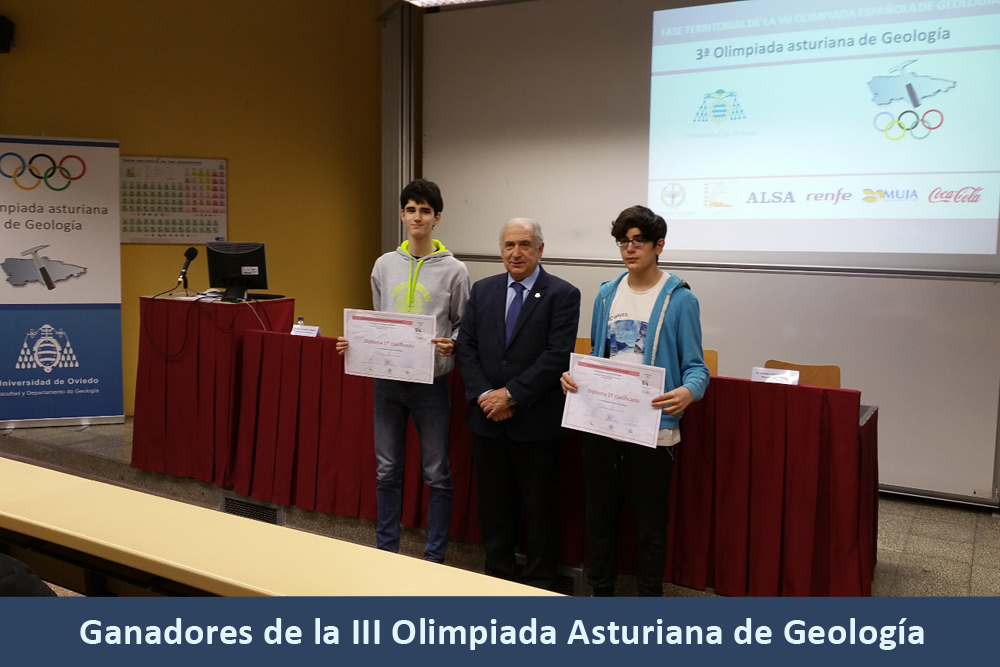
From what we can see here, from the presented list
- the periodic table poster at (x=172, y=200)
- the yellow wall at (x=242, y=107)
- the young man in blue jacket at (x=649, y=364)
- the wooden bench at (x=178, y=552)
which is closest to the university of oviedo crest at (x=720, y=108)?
the young man in blue jacket at (x=649, y=364)

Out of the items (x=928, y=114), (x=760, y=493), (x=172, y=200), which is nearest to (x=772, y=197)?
(x=928, y=114)

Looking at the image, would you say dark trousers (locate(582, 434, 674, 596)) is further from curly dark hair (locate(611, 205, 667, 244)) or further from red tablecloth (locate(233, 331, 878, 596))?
curly dark hair (locate(611, 205, 667, 244))

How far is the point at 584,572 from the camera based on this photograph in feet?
10.4

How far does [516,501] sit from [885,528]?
2.17 metres

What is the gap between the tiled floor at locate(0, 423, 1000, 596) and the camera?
3.38 m

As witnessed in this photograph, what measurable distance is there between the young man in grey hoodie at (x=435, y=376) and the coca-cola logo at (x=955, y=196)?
2819 mm

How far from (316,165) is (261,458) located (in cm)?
331

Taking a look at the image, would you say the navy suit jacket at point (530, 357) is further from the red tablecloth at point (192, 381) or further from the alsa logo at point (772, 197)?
the alsa logo at point (772, 197)

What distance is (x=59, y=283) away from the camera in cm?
554

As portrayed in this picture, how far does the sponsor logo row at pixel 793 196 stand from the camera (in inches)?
172

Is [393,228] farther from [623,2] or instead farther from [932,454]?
[932,454]

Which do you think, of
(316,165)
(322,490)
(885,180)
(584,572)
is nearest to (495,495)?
(584,572)

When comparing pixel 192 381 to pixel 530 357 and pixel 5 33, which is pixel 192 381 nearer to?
pixel 530 357
